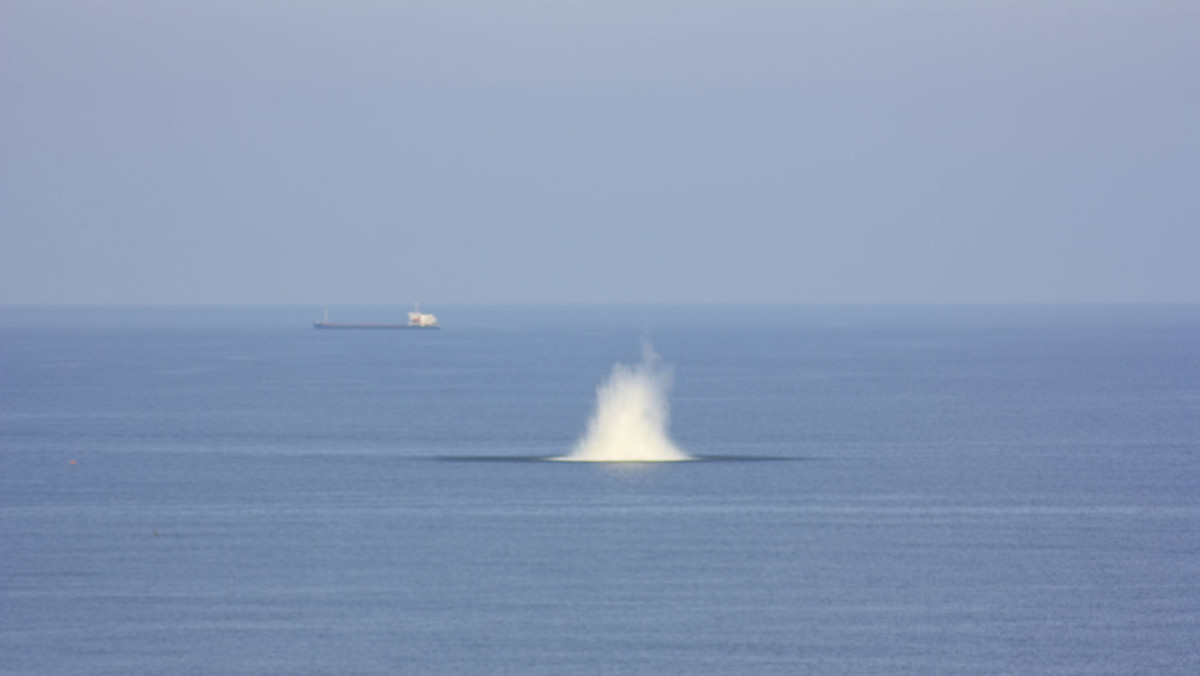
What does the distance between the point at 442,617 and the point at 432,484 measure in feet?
130

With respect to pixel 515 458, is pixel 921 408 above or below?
above

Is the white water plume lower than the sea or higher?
higher

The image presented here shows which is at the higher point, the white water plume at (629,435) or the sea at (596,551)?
the white water plume at (629,435)

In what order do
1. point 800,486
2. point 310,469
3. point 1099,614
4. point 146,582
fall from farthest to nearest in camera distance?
point 310,469, point 800,486, point 146,582, point 1099,614

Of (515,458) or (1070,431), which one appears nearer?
(515,458)

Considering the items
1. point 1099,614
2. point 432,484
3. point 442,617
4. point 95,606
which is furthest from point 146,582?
point 1099,614

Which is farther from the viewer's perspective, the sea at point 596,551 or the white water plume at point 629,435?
the white water plume at point 629,435

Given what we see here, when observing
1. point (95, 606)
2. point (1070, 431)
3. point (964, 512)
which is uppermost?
point (1070, 431)

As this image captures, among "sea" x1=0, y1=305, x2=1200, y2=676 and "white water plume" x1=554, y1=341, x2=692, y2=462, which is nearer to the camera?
"sea" x1=0, y1=305, x2=1200, y2=676

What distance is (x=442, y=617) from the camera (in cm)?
7450

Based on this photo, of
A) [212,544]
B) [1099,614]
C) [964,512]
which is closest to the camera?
[1099,614]

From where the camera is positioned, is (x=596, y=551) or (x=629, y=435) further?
(x=629, y=435)

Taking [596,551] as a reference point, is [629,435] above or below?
above

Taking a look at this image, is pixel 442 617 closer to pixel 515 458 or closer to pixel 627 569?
pixel 627 569
